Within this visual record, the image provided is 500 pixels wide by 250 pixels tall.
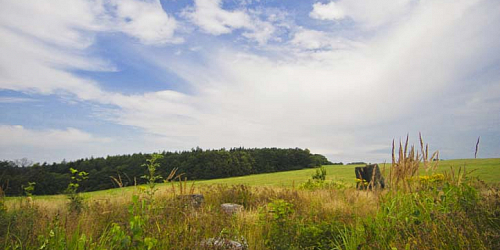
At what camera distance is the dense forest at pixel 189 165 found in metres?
31.8

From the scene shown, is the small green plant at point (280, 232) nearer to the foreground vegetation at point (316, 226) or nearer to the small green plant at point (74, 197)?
the foreground vegetation at point (316, 226)

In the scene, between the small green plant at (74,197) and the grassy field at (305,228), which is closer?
the grassy field at (305,228)

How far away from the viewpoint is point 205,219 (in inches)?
190

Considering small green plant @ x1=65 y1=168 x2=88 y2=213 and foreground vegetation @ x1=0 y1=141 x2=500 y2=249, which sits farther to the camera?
small green plant @ x1=65 y1=168 x2=88 y2=213

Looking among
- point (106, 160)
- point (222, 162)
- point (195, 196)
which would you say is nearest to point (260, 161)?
point (222, 162)

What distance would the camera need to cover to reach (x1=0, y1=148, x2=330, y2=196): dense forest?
3180cm

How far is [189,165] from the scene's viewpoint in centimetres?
4028

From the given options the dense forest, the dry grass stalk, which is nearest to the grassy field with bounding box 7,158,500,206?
the dry grass stalk

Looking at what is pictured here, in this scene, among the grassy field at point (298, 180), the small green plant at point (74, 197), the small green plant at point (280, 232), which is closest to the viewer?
the small green plant at point (280, 232)

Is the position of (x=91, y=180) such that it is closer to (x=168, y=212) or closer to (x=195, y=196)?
(x=195, y=196)

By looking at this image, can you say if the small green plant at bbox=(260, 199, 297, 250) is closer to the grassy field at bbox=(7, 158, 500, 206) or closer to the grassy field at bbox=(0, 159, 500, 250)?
the grassy field at bbox=(0, 159, 500, 250)

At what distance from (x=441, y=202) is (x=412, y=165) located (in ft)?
2.65

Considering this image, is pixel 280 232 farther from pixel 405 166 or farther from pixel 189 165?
pixel 189 165

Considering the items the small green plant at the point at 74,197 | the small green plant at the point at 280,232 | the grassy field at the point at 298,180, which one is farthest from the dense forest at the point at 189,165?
the small green plant at the point at 280,232
